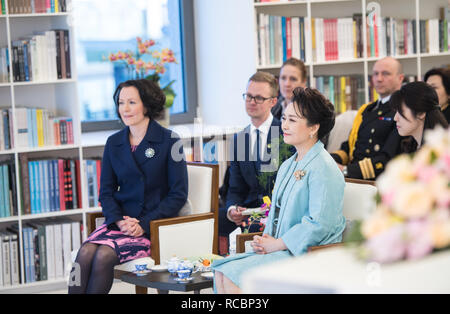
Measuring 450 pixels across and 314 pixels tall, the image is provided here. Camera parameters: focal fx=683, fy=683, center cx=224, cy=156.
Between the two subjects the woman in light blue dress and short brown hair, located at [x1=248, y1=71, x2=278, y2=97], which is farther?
short brown hair, located at [x1=248, y1=71, x2=278, y2=97]

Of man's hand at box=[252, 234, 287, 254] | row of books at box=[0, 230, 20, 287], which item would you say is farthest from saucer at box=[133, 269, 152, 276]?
row of books at box=[0, 230, 20, 287]

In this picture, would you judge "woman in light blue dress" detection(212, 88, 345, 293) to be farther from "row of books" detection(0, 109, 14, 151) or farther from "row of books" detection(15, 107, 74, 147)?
"row of books" detection(0, 109, 14, 151)

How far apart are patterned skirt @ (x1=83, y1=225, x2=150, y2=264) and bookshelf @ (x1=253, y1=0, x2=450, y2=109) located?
5.61 feet

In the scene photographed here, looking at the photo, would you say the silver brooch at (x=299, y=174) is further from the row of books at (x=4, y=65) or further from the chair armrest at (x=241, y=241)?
the row of books at (x=4, y=65)

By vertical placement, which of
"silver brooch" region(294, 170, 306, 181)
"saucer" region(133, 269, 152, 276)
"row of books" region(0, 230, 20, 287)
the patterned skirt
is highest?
"silver brooch" region(294, 170, 306, 181)

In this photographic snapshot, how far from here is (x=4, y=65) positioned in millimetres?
4262

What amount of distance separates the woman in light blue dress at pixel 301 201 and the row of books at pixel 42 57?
1.98 meters

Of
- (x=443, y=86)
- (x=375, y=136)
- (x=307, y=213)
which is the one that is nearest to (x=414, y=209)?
(x=307, y=213)

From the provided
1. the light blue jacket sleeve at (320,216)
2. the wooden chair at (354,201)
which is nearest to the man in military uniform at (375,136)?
the wooden chair at (354,201)

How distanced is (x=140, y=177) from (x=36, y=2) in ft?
4.76

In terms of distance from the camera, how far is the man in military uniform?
413 cm

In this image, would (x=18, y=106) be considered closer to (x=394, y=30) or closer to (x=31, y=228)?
(x=31, y=228)

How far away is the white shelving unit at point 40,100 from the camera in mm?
4297

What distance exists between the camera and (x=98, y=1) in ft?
16.7
